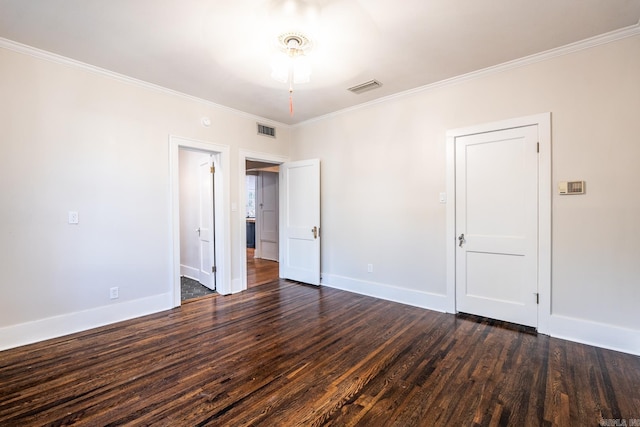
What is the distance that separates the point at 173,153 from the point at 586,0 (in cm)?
424

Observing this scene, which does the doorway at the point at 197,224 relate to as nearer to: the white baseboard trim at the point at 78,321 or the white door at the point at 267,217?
the white baseboard trim at the point at 78,321

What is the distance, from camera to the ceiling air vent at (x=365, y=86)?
351 centimetres

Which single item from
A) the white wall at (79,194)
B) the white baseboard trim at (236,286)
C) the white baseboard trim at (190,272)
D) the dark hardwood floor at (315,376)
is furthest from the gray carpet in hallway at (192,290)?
the dark hardwood floor at (315,376)

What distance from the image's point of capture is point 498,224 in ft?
10.5

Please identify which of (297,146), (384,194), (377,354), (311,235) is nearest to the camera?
(377,354)

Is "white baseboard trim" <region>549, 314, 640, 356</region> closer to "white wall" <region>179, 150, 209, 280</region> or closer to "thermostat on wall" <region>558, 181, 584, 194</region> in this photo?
"thermostat on wall" <region>558, 181, 584, 194</region>

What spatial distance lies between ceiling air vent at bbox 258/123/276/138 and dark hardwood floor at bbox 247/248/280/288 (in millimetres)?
2550

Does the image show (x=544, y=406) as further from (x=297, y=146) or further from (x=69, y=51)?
(x=69, y=51)

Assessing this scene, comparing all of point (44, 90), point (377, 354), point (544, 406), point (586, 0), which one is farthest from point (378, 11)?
point (44, 90)

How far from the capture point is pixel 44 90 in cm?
285

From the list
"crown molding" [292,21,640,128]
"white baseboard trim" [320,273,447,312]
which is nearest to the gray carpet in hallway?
"white baseboard trim" [320,273,447,312]

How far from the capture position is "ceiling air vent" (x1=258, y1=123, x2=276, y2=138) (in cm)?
479

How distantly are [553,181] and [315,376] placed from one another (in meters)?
2.89

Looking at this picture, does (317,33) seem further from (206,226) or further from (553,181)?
(206,226)
